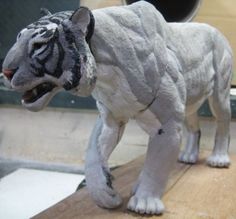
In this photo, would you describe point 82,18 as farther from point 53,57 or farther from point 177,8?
point 177,8

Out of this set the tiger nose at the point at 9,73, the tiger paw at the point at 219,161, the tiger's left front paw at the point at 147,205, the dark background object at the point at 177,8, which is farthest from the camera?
the dark background object at the point at 177,8

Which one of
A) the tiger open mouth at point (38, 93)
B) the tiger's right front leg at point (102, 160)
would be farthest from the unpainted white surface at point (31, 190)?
the tiger open mouth at point (38, 93)

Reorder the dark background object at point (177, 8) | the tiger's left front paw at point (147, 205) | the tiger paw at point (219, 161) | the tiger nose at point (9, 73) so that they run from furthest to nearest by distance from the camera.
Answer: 1. the dark background object at point (177, 8)
2. the tiger paw at point (219, 161)
3. the tiger's left front paw at point (147, 205)
4. the tiger nose at point (9, 73)

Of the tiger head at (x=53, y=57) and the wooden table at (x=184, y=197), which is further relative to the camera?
the wooden table at (x=184, y=197)

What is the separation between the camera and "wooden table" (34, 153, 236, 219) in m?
0.84

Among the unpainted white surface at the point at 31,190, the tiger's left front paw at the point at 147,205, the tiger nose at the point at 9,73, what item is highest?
the tiger nose at the point at 9,73

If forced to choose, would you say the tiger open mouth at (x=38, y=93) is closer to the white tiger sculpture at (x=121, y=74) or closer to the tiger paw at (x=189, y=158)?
the white tiger sculpture at (x=121, y=74)

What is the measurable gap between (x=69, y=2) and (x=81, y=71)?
2.69ft

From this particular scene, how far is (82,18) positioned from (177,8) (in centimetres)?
82

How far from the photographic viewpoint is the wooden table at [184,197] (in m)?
0.84

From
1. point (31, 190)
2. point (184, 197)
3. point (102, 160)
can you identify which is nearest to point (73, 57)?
point (102, 160)

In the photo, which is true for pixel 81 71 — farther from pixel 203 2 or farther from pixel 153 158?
pixel 203 2

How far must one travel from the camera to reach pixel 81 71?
2.21 ft

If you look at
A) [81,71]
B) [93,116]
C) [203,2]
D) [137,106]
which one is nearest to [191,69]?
[137,106]
